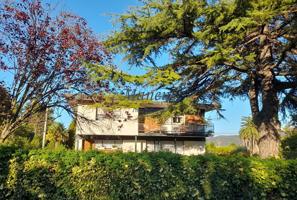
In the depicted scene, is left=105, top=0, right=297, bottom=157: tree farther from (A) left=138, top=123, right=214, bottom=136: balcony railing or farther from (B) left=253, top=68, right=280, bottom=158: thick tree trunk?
(A) left=138, top=123, right=214, bottom=136: balcony railing

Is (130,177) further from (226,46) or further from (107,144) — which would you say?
(107,144)

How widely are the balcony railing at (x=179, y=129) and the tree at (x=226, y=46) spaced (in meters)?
17.2

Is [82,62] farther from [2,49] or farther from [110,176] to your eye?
[110,176]

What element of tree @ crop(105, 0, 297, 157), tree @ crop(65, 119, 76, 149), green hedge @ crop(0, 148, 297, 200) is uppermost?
tree @ crop(105, 0, 297, 157)

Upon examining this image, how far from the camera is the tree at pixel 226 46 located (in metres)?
11.1

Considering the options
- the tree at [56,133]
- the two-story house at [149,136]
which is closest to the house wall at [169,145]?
the two-story house at [149,136]

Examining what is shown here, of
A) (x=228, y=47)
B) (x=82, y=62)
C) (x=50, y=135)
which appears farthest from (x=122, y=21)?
(x=50, y=135)

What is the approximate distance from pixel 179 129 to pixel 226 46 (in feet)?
73.6

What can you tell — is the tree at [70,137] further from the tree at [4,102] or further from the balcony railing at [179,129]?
the tree at [4,102]

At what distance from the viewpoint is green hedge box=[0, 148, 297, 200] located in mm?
7211

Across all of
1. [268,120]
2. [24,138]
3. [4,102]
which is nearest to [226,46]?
[268,120]

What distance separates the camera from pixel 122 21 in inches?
507

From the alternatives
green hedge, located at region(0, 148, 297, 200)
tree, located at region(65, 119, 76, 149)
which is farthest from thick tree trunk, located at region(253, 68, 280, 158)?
tree, located at region(65, 119, 76, 149)

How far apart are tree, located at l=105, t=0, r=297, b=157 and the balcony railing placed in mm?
17213
